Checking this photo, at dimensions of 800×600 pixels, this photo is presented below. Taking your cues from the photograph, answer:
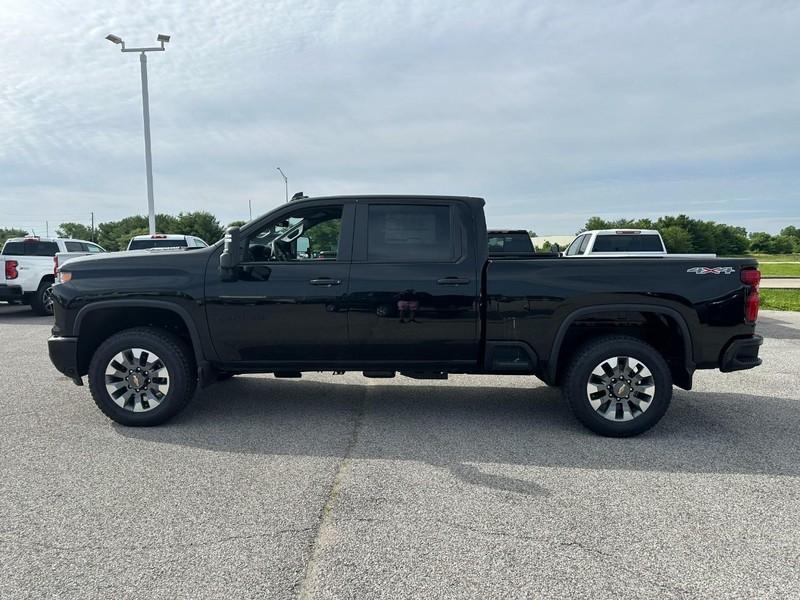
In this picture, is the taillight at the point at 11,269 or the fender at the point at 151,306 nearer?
the fender at the point at 151,306

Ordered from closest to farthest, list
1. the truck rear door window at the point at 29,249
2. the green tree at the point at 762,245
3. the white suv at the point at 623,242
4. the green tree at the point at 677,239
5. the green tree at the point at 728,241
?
1. the white suv at the point at 623,242
2. the truck rear door window at the point at 29,249
3. the green tree at the point at 677,239
4. the green tree at the point at 728,241
5. the green tree at the point at 762,245

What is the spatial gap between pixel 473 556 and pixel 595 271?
262 centimetres

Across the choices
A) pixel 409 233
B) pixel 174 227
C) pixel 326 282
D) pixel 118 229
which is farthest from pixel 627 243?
pixel 118 229

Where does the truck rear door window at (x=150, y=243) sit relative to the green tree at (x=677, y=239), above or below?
below

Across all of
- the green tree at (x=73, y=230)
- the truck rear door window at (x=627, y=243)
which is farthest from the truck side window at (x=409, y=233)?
the green tree at (x=73, y=230)

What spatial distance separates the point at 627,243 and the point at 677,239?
122ft

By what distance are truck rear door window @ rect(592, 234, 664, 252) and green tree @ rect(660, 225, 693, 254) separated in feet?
113

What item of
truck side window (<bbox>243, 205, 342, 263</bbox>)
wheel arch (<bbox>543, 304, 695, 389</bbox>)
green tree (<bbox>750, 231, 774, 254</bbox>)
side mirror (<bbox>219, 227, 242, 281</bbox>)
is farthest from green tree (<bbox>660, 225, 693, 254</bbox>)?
side mirror (<bbox>219, 227, 242, 281</bbox>)

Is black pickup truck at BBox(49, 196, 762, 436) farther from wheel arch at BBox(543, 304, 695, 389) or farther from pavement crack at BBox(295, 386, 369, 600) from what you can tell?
pavement crack at BBox(295, 386, 369, 600)

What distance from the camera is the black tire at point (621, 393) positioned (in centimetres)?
452

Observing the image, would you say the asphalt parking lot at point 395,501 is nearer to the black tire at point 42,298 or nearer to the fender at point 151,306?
the fender at point 151,306

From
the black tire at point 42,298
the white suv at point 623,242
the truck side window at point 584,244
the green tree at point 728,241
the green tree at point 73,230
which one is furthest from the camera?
the green tree at point 73,230

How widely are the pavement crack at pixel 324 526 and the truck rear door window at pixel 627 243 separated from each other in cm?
892

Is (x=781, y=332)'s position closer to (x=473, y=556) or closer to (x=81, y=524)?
(x=473, y=556)
